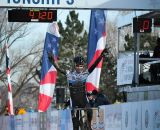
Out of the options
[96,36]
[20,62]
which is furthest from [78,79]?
[20,62]

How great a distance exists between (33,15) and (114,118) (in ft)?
25.7

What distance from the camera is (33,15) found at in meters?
23.5

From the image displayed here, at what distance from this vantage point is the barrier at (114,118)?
13.9 metres

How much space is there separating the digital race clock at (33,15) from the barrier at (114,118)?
3.02 meters

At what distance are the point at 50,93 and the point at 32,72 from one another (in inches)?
1596

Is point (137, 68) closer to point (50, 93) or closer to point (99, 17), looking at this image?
point (99, 17)

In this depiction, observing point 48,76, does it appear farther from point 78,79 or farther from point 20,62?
point 20,62

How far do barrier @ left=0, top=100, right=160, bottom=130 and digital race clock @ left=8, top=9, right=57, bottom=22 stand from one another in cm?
302

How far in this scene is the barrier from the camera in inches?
546

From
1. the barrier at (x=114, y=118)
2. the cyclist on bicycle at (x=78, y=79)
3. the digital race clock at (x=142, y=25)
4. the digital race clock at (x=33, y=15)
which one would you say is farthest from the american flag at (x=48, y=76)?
the cyclist on bicycle at (x=78, y=79)

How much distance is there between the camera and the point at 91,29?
1106 inches

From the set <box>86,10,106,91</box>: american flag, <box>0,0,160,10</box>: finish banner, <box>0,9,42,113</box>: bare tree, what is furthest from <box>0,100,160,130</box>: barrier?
<box>0,9,42,113</box>: bare tree

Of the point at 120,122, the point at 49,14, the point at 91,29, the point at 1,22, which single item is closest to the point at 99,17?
the point at 91,29

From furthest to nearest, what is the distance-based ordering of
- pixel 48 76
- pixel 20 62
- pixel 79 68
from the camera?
pixel 20 62 < pixel 48 76 < pixel 79 68
